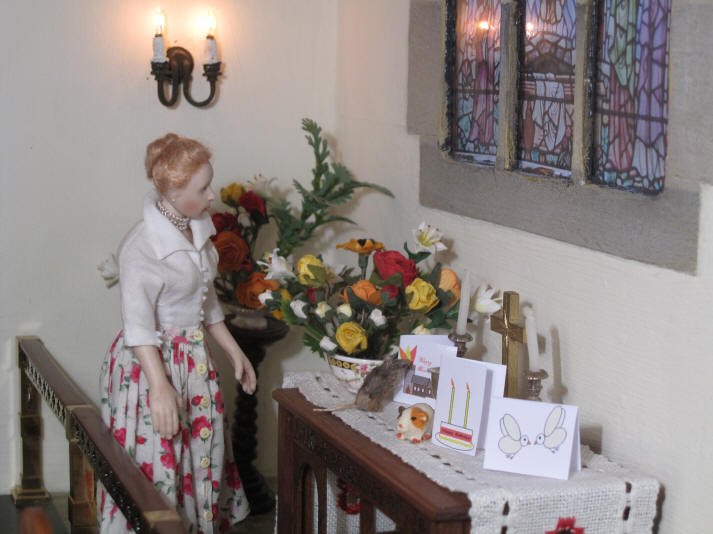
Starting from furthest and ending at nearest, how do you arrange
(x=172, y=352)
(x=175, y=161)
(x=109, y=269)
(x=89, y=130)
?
(x=89, y=130) → (x=109, y=269) → (x=172, y=352) → (x=175, y=161)

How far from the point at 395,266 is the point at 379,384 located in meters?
0.34

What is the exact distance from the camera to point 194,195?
2480mm

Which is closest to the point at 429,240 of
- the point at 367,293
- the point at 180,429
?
the point at 367,293

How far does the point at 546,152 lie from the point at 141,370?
1.23 m

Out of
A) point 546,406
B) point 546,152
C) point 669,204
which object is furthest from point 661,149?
point 546,406

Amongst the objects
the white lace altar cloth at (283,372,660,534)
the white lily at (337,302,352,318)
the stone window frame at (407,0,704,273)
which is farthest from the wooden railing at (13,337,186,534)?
the stone window frame at (407,0,704,273)

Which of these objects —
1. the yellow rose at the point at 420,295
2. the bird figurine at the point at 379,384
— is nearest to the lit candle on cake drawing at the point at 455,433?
the bird figurine at the point at 379,384

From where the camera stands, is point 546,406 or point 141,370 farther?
point 141,370

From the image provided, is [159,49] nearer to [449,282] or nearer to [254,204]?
[254,204]

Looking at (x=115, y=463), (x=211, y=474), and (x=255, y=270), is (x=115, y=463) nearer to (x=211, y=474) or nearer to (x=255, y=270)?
(x=211, y=474)

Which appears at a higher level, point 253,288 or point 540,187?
point 540,187

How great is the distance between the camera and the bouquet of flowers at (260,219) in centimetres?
307

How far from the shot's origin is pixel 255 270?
3188 millimetres

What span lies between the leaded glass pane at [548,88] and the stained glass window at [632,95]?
0.11 metres
